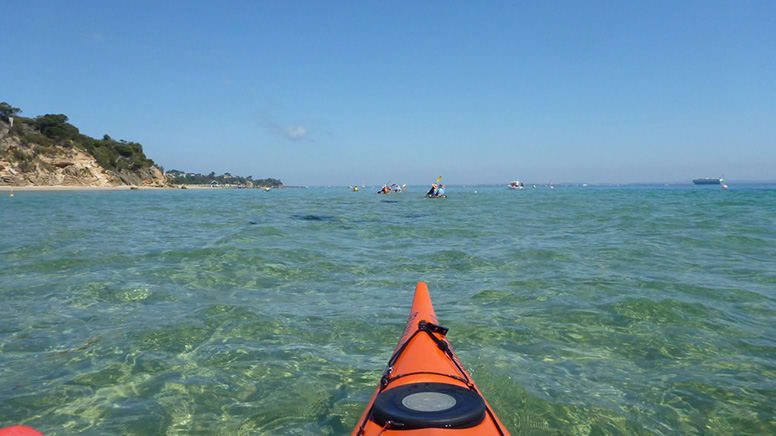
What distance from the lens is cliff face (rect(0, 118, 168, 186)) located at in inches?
2427

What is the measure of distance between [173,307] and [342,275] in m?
3.58

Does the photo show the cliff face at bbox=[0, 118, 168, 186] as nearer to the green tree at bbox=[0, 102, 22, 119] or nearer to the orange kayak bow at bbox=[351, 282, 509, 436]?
the green tree at bbox=[0, 102, 22, 119]

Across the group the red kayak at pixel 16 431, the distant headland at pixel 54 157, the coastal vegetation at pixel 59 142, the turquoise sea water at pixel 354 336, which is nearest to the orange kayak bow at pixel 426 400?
the turquoise sea water at pixel 354 336

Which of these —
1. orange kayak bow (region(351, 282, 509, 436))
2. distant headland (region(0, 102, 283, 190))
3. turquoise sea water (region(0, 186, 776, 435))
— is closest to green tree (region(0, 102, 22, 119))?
distant headland (region(0, 102, 283, 190))

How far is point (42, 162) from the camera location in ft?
215

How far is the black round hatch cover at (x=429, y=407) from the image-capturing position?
2.43m

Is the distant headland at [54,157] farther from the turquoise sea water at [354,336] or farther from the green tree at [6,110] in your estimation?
the turquoise sea water at [354,336]

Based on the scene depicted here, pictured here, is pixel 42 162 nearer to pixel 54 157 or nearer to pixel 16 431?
pixel 54 157

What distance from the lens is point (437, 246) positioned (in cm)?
1308

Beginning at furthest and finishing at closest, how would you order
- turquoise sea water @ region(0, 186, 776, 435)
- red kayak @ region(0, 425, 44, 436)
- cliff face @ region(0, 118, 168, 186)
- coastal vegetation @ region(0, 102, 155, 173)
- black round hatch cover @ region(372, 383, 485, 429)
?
coastal vegetation @ region(0, 102, 155, 173) → cliff face @ region(0, 118, 168, 186) → turquoise sea water @ region(0, 186, 776, 435) → black round hatch cover @ region(372, 383, 485, 429) → red kayak @ region(0, 425, 44, 436)

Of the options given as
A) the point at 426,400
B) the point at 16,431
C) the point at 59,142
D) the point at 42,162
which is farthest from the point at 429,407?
the point at 59,142

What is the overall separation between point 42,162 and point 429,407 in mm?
86283

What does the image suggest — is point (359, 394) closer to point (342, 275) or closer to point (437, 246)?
point (342, 275)

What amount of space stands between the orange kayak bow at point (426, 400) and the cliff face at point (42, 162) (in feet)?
266
